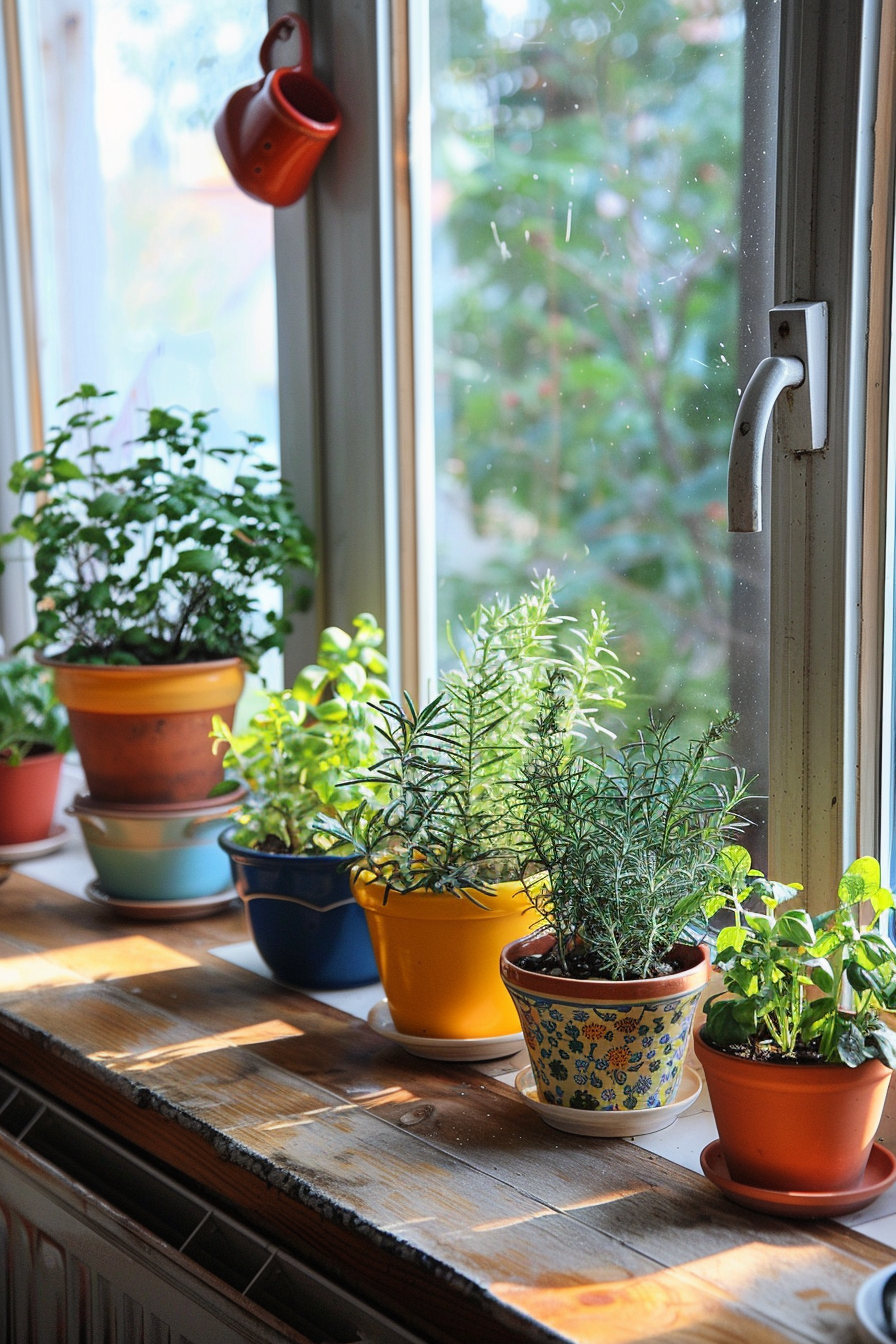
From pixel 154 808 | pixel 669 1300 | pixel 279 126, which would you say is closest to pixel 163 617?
pixel 154 808

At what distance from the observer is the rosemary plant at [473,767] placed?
1.09 metres

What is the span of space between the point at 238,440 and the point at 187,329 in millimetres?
196

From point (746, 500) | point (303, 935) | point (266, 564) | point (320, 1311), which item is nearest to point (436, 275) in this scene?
point (266, 564)

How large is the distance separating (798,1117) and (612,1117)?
16 cm

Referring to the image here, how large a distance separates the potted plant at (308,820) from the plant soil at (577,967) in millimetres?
254

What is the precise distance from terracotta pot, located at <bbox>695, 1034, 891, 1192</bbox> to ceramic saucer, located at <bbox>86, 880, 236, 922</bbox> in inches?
31.4

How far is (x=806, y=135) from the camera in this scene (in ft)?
3.39

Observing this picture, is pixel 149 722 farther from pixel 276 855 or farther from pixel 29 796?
pixel 29 796

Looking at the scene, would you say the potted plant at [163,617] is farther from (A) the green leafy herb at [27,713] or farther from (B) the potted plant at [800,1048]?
(B) the potted plant at [800,1048]

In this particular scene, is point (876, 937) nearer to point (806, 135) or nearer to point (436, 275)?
point (806, 135)

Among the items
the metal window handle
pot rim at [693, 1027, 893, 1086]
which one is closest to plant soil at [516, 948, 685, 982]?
pot rim at [693, 1027, 893, 1086]

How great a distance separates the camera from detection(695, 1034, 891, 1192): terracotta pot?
87 cm

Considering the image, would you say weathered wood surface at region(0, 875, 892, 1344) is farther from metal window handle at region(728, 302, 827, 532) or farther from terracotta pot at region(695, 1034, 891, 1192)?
metal window handle at region(728, 302, 827, 532)

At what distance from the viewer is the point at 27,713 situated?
1892 millimetres
